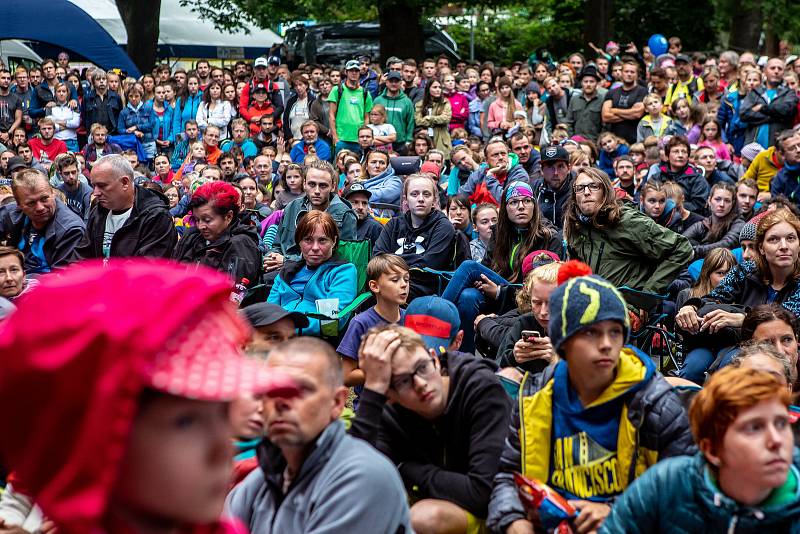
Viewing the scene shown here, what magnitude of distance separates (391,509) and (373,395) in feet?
2.34

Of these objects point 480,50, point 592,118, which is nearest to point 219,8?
point 480,50

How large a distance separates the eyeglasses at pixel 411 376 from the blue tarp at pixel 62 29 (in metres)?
21.9

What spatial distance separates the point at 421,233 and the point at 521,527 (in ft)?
15.6

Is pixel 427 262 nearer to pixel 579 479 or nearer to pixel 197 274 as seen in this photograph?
pixel 579 479

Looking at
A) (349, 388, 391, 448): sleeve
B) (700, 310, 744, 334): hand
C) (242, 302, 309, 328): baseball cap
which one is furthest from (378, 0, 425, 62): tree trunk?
(349, 388, 391, 448): sleeve

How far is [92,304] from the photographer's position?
1233mm

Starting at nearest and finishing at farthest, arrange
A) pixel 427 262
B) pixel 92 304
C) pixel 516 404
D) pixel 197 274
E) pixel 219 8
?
pixel 92 304, pixel 197 274, pixel 516 404, pixel 427 262, pixel 219 8

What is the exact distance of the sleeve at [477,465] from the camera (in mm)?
3873

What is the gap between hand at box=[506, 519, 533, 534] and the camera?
3615mm

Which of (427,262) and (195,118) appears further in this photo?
(195,118)

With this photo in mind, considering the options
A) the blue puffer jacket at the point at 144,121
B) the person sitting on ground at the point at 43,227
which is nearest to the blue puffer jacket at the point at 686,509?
the person sitting on ground at the point at 43,227

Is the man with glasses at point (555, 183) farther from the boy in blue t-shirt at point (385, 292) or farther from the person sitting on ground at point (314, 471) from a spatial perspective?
the person sitting on ground at point (314, 471)

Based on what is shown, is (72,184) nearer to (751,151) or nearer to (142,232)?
(142,232)

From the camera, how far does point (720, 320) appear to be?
5.80 meters
